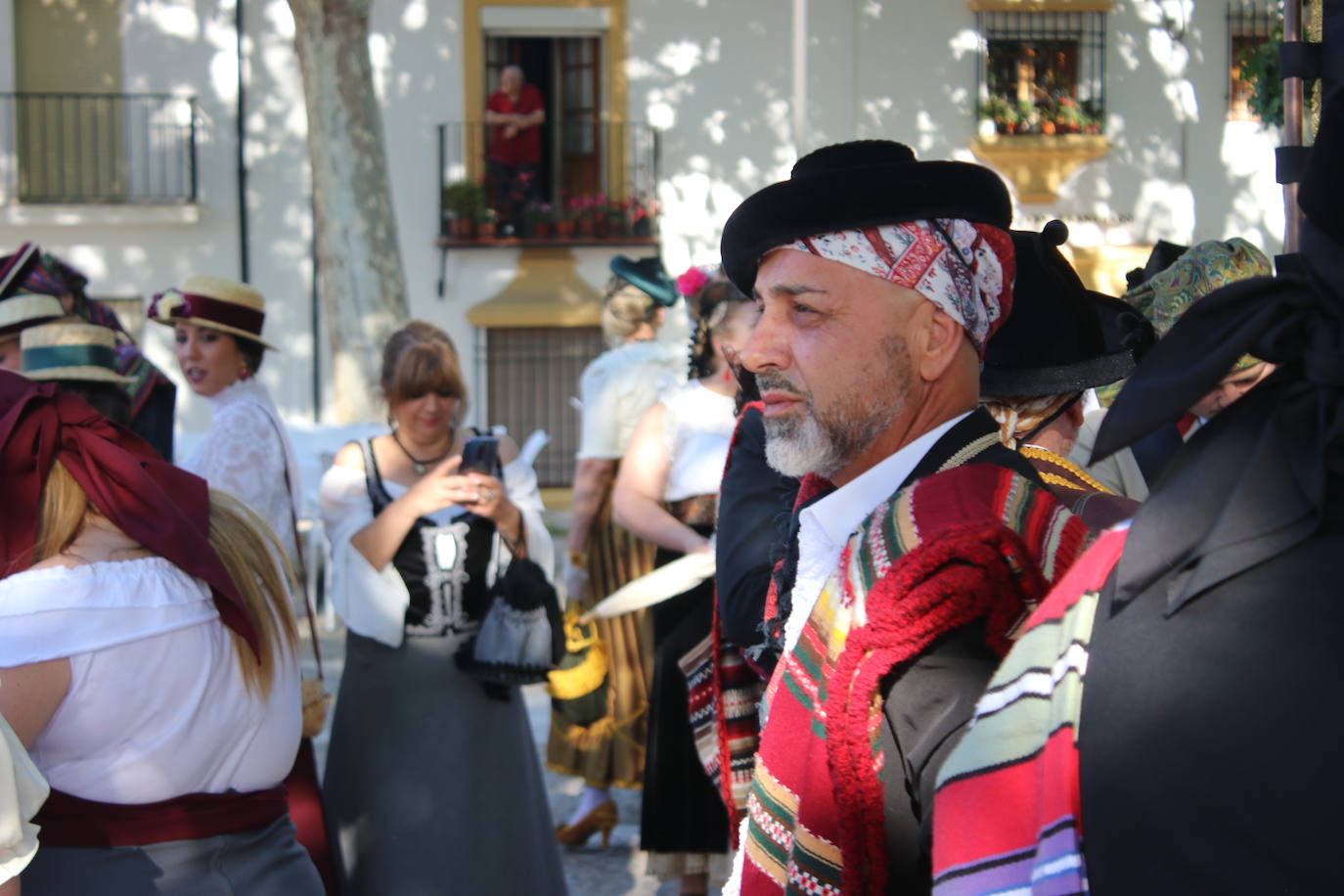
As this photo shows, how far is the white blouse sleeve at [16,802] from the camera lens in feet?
5.80

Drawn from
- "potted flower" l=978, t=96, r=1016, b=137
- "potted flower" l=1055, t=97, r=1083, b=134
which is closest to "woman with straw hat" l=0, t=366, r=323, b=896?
"potted flower" l=978, t=96, r=1016, b=137

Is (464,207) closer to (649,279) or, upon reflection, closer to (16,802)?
(649,279)

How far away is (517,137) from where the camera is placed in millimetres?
17016

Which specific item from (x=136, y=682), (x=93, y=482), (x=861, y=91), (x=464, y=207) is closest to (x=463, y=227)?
(x=464, y=207)

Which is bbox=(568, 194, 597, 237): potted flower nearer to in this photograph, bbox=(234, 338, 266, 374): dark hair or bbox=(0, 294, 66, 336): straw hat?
bbox=(234, 338, 266, 374): dark hair

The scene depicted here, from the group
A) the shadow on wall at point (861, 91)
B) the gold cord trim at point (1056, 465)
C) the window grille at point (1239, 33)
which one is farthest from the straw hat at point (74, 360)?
the window grille at point (1239, 33)

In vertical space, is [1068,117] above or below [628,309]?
above

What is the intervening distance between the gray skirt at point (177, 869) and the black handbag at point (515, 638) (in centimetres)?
135

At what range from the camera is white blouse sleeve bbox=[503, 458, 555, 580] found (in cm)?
427

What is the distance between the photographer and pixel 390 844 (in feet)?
13.2

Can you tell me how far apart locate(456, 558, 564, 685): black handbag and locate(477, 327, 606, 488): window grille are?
13.2m

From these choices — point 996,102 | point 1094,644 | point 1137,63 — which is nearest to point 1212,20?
point 1137,63

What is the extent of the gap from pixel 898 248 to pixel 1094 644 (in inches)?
29.9

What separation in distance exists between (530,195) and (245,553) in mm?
15052
